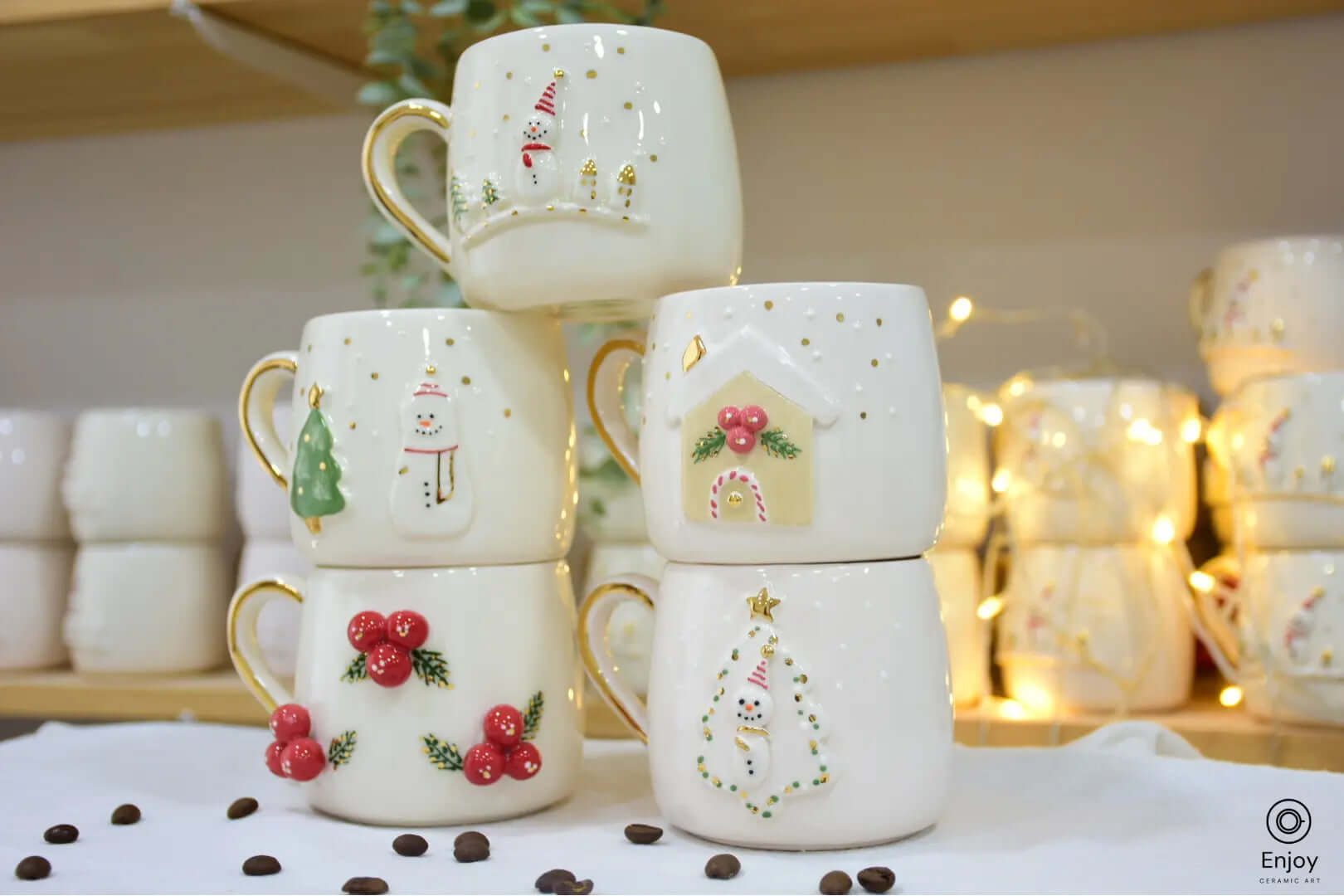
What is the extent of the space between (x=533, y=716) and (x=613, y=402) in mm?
155

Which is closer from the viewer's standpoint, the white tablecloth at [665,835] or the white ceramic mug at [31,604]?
the white tablecloth at [665,835]

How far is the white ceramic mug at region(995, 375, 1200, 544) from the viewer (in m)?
0.89

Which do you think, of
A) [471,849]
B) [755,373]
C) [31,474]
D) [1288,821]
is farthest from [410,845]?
[31,474]

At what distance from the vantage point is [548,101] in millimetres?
577

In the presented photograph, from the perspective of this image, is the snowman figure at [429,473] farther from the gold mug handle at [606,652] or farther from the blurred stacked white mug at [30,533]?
the blurred stacked white mug at [30,533]

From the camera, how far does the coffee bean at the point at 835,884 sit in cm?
46

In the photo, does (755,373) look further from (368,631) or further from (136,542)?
(136,542)

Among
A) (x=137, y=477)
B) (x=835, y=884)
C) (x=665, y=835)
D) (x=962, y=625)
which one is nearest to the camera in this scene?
(x=835, y=884)

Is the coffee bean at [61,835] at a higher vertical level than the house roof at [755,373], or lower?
lower

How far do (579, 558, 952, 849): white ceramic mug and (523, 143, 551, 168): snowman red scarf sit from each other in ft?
0.63

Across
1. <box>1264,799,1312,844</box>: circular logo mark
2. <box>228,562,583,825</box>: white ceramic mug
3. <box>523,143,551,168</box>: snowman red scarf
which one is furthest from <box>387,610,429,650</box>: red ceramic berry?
<box>1264,799,1312,844</box>: circular logo mark

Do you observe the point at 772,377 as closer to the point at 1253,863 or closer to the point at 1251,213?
the point at 1253,863

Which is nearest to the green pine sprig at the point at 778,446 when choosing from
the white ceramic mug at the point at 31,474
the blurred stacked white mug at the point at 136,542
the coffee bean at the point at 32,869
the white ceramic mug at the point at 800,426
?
the white ceramic mug at the point at 800,426

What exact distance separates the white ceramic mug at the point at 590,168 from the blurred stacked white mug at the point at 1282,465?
43 centimetres
